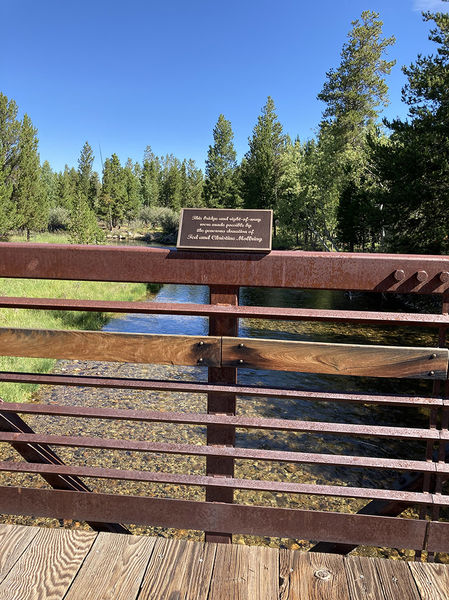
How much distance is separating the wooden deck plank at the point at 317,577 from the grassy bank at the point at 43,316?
655 cm

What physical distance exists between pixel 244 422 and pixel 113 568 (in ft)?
2.92

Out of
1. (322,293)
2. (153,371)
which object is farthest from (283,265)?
(322,293)

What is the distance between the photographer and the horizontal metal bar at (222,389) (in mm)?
1829

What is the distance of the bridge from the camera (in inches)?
71.9

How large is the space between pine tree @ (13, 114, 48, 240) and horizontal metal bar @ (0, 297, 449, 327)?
37.0m

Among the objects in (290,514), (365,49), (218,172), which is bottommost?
(290,514)

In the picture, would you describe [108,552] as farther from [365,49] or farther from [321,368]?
[365,49]

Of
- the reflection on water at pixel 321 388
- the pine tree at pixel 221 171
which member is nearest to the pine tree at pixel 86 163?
the pine tree at pixel 221 171

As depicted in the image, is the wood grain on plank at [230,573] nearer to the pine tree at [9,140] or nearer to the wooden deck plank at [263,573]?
the wooden deck plank at [263,573]

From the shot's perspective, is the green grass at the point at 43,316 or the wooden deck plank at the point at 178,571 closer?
the wooden deck plank at the point at 178,571

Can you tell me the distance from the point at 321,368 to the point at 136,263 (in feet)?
3.26

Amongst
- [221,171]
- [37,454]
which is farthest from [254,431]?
[221,171]

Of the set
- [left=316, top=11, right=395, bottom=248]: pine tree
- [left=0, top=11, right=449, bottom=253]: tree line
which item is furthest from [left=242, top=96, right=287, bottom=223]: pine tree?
Answer: [left=316, top=11, right=395, bottom=248]: pine tree

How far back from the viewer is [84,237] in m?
28.2
